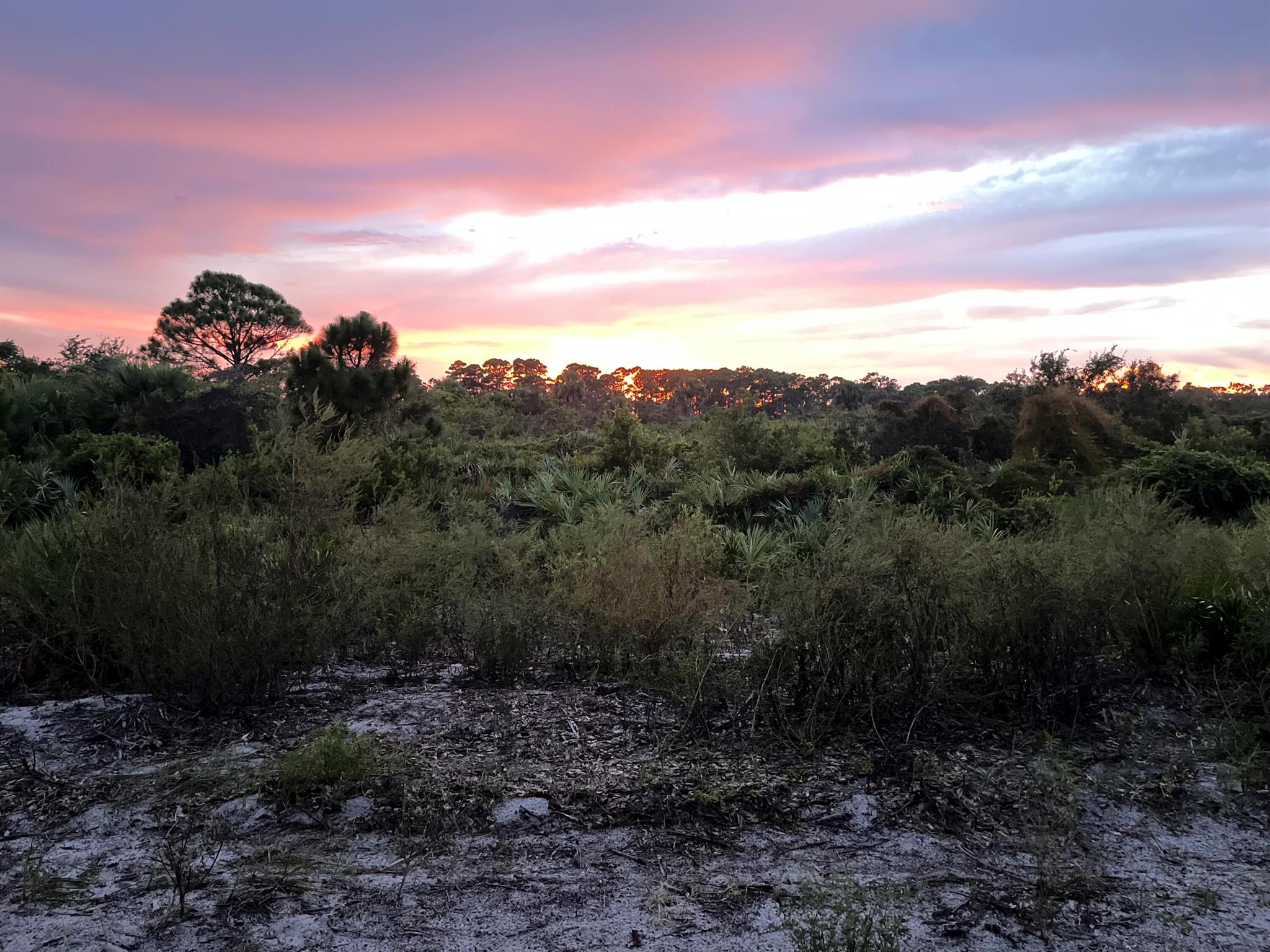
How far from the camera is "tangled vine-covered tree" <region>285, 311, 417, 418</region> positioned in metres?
20.9

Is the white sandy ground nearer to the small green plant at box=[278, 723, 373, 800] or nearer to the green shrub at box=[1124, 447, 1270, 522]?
the small green plant at box=[278, 723, 373, 800]

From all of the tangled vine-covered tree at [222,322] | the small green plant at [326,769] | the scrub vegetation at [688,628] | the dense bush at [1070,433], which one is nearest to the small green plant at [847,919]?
the scrub vegetation at [688,628]

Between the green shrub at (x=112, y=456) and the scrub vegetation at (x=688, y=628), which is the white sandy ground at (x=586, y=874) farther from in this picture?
the green shrub at (x=112, y=456)

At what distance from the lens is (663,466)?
16.8 meters

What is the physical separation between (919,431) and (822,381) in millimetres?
28055

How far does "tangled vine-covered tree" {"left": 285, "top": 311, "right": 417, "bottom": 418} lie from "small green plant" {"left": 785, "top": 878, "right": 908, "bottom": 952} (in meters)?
18.8

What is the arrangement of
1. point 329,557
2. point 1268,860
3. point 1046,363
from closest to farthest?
1. point 1268,860
2. point 329,557
3. point 1046,363

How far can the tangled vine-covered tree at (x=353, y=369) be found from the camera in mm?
20859

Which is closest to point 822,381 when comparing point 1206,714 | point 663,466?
point 663,466

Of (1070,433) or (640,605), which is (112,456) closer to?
(640,605)

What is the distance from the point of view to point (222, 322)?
42750 millimetres

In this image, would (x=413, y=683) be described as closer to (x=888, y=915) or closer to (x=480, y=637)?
(x=480, y=637)

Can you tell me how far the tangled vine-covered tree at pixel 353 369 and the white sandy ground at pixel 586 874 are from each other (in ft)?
55.6

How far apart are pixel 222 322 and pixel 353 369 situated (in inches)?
1008
